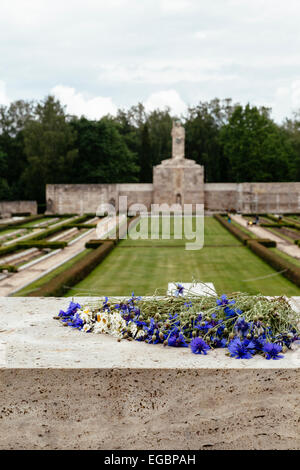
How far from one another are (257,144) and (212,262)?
35.3 meters

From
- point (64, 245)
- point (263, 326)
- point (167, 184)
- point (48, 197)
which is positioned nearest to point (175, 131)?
point (167, 184)

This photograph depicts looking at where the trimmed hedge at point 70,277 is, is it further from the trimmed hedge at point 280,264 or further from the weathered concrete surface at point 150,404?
the weathered concrete surface at point 150,404

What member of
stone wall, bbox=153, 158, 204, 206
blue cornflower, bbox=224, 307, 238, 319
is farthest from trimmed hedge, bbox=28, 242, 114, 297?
stone wall, bbox=153, 158, 204, 206

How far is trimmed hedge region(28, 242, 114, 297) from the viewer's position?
30.8 feet

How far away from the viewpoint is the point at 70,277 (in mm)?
11062

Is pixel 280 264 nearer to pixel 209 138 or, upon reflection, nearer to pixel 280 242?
pixel 280 242

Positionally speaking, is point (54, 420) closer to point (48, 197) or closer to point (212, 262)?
point (212, 262)

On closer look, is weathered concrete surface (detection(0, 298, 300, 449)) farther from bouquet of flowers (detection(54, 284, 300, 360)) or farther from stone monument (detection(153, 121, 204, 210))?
stone monument (detection(153, 121, 204, 210))

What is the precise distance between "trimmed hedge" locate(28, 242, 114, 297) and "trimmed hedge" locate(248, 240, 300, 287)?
526 cm

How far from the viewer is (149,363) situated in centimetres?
261

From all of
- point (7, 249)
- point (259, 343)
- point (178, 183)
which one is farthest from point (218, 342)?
point (178, 183)

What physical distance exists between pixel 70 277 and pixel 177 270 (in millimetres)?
3375

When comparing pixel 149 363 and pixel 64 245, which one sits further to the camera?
pixel 64 245

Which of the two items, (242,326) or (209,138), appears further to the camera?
(209,138)
